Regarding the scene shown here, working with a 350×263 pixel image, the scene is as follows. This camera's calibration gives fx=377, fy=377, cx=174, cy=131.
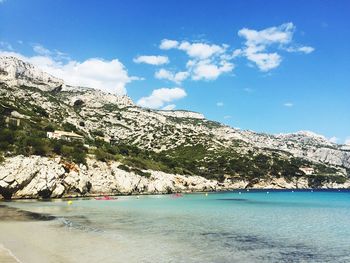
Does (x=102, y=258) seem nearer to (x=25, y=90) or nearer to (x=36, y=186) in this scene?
(x=36, y=186)

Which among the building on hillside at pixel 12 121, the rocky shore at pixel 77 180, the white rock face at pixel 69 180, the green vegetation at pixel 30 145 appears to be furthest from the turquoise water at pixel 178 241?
the building on hillside at pixel 12 121

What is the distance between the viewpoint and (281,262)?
1877 cm

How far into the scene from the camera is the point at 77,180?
77.6m

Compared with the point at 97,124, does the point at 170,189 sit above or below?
below

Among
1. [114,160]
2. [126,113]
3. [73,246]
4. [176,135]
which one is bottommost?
[73,246]

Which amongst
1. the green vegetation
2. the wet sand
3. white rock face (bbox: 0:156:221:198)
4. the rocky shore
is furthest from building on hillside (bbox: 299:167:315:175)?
the wet sand

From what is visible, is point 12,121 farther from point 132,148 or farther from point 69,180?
point 132,148

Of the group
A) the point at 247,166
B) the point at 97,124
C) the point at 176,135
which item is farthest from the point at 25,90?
the point at 247,166

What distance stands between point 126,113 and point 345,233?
17534 cm

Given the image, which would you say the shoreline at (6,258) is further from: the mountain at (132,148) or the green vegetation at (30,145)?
the mountain at (132,148)

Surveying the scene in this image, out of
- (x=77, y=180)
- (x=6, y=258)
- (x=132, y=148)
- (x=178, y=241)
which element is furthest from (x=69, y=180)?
(x=6, y=258)

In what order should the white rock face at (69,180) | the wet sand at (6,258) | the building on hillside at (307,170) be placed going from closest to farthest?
1. the wet sand at (6,258)
2. the white rock face at (69,180)
3. the building on hillside at (307,170)

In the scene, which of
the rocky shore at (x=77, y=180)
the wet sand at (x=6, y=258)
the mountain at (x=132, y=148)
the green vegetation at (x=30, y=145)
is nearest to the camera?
the wet sand at (x=6, y=258)

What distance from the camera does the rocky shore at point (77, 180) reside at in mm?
64625
